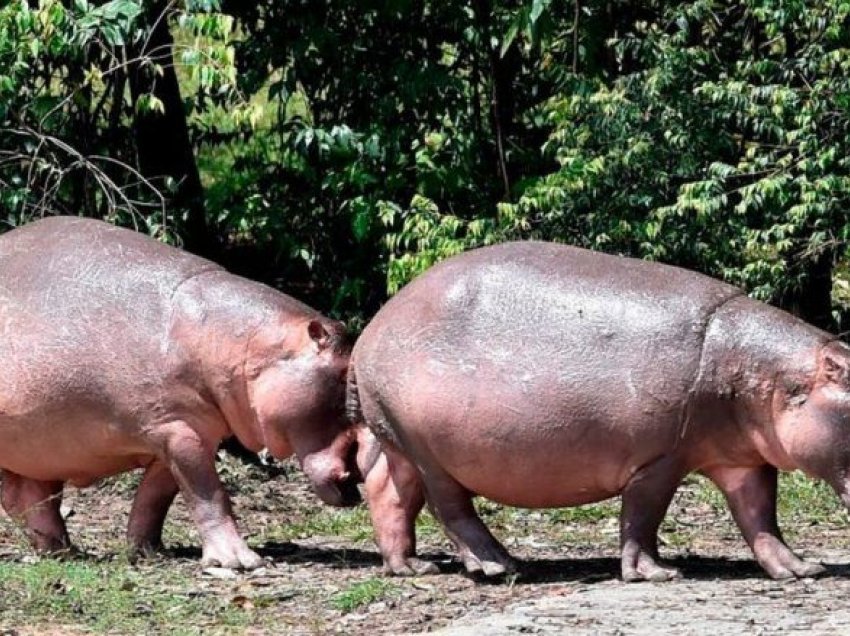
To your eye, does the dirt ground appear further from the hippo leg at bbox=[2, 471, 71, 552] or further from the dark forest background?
the dark forest background

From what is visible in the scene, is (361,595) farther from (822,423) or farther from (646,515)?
(822,423)

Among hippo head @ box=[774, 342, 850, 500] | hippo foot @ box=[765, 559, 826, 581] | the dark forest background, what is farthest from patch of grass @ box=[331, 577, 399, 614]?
the dark forest background

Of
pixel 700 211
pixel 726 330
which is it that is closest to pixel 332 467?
pixel 726 330

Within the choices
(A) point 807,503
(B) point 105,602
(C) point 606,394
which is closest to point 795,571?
(C) point 606,394

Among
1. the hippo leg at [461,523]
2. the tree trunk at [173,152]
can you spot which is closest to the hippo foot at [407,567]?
the hippo leg at [461,523]

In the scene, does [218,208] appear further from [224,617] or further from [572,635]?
[572,635]

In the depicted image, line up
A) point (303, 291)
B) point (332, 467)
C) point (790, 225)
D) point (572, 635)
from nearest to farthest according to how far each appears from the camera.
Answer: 1. point (572, 635)
2. point (332, 467)
3. point (790, 225)
4. point (303, 291)

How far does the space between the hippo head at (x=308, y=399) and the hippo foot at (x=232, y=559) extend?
398mm

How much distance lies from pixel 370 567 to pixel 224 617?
4.15ft

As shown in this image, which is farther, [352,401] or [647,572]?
[352,401]

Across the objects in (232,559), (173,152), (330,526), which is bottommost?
(330,526)

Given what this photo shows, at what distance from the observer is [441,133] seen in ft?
38.5

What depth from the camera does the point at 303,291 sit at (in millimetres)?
12609

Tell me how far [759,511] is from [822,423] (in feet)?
1.63
